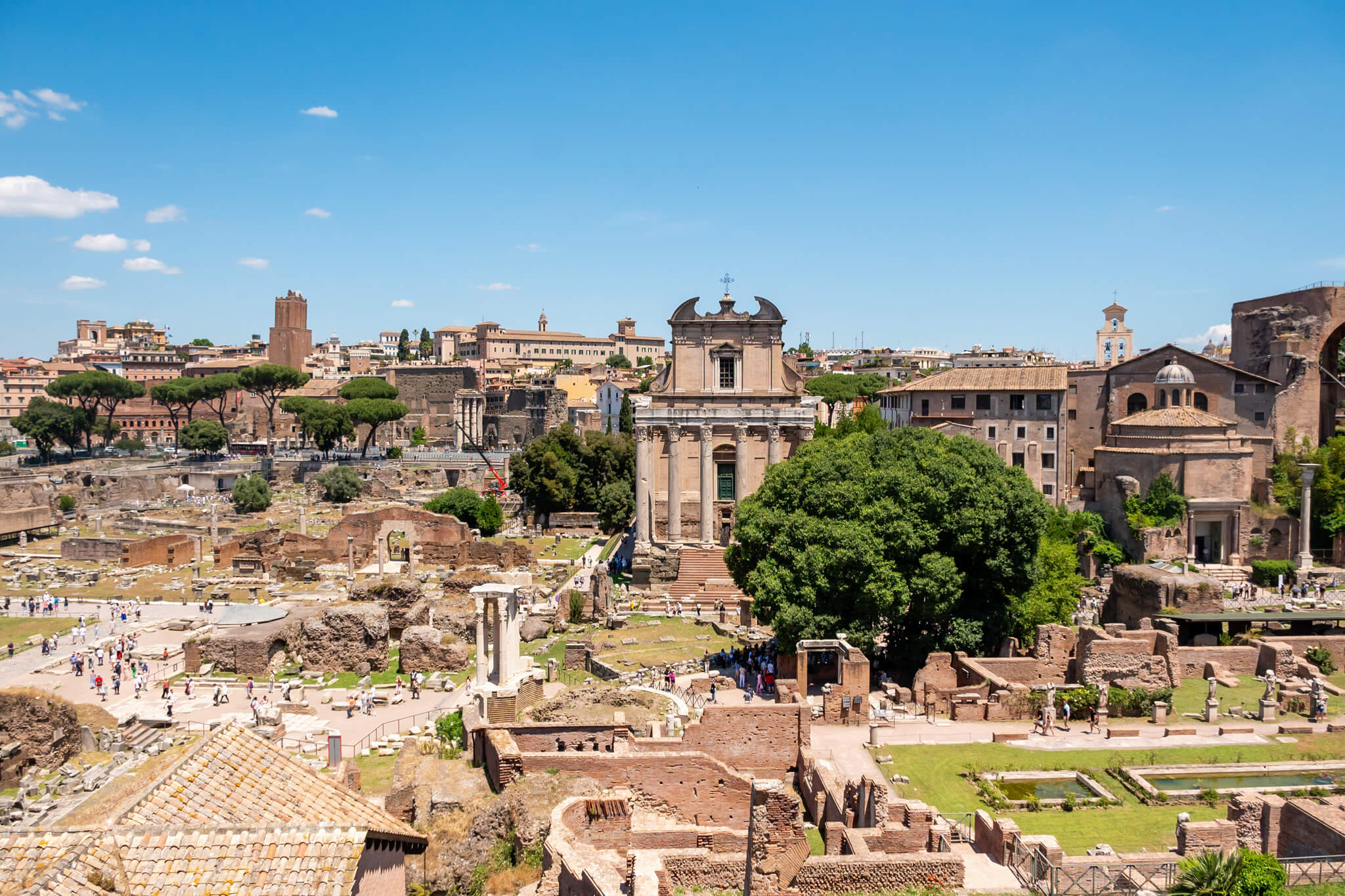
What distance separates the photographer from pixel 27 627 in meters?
37.6

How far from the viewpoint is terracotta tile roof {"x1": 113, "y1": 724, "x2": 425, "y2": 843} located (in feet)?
29.1

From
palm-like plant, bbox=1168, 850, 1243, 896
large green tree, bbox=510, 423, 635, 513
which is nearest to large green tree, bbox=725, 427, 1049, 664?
palm-like plant, bbox=1168, 850, 1243, 896

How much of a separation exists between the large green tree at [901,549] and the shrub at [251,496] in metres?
49.6

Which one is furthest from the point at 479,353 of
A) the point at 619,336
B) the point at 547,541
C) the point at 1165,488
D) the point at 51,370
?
the point at 1165,488

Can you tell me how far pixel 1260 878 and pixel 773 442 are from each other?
108 ft

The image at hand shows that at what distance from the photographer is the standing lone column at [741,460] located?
4369 centimetres

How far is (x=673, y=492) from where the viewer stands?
43906 mm

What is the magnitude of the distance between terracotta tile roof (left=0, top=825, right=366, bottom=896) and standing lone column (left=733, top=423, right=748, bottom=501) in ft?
118

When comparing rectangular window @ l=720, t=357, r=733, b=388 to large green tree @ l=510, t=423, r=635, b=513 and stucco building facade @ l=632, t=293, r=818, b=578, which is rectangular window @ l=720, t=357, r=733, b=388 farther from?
large green tree @ l=510, t=423, r=635, b=513

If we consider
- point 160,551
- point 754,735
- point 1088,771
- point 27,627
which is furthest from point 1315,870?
point 160,551

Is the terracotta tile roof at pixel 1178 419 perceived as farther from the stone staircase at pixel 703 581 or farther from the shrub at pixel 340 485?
the shrub at pixel 340 485

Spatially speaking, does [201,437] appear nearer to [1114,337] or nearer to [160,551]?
[160,551]

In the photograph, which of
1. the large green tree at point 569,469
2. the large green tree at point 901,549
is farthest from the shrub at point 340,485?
the large green tree at point 901,549

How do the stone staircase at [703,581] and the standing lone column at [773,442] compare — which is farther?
the standing lone column at [773,442]
